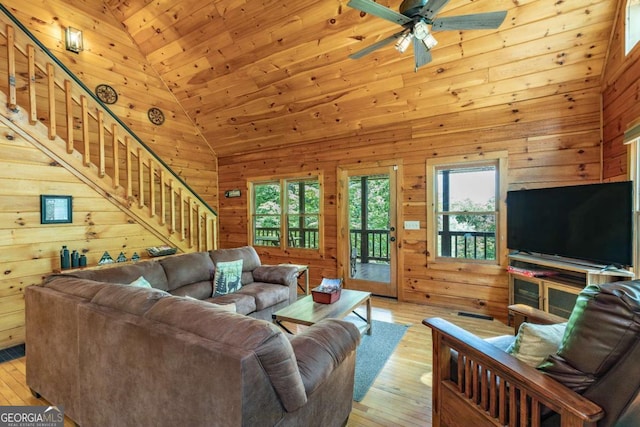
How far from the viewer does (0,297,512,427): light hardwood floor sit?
1.94 m

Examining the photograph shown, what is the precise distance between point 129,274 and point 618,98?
4.76 m

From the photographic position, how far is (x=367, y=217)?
4.90 meters

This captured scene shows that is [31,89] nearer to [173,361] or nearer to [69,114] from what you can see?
[69,114]

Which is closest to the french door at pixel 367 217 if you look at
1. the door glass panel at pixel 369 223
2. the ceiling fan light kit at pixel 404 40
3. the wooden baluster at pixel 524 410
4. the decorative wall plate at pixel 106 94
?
the door glass panel at pixel 369 223

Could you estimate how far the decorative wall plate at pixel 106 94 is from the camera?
444 cm

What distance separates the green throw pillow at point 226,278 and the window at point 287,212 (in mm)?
1889

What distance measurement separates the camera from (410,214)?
4207mm

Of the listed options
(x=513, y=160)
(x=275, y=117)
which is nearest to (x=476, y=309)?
(x=513, y=160)

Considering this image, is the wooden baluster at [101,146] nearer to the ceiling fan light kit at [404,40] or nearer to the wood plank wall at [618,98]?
the ceiling fan light kit at [404,40]

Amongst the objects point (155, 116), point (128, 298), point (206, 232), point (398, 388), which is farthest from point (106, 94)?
point (398, 388)

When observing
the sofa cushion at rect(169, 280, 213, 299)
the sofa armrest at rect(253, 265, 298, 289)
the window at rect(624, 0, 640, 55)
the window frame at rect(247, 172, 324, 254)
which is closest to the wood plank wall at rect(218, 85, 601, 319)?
the window frame at rect(247, 172, 324, 254)

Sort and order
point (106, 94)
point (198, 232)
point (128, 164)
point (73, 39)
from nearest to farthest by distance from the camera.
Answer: point (128, 164) < point (73, 39) < point (106, 94) < point (198, 232)

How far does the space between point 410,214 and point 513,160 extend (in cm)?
140

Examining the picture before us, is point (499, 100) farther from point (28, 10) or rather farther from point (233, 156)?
point (28, 10)
